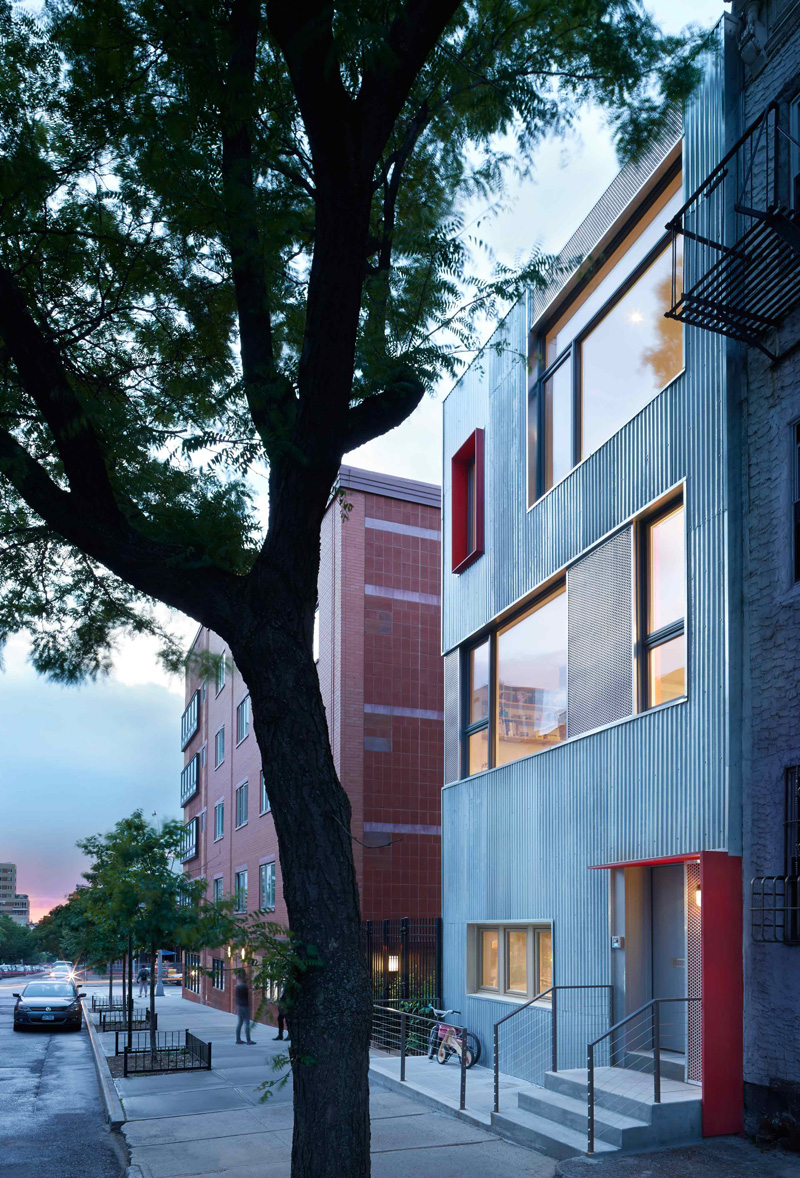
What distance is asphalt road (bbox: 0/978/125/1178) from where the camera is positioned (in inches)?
451

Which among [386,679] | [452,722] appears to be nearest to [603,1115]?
[452,722]

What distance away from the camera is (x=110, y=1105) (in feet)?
48.2

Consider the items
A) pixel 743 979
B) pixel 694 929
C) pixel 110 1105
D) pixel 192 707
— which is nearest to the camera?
pixel 743 979

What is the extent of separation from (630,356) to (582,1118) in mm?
8538

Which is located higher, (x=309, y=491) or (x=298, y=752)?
(x=309, y=491)

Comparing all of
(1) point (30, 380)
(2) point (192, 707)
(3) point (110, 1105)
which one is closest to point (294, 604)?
(1) point (30, 380)

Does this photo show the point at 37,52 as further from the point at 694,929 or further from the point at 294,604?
the point at 694,929

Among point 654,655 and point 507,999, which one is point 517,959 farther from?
point 654,655

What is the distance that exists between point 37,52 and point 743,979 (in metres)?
9.37

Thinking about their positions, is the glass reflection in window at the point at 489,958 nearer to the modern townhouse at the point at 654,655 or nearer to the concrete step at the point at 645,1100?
the modern townhouse at the point at 654,655

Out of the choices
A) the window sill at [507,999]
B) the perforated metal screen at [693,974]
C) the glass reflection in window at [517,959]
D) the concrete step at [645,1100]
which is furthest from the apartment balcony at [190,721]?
the perforated metal screen at [693,974]

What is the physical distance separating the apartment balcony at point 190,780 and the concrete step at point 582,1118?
4131 cm

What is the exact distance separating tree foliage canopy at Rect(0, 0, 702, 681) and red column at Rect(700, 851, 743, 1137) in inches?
218

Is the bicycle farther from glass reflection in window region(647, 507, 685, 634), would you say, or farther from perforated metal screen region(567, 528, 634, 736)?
glass reflection in window region(647, 507, 685, 634)
